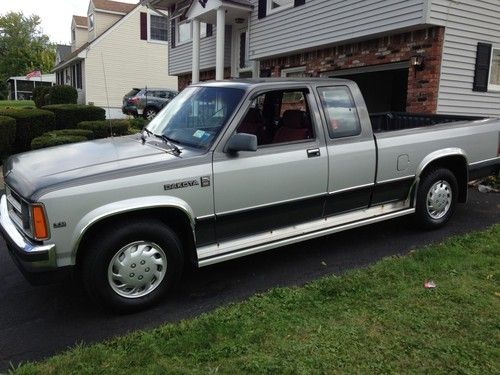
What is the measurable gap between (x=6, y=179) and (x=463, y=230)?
4890mm

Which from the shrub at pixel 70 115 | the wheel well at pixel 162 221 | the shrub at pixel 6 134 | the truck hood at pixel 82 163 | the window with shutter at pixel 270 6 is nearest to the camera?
the truck hood at pixel 82 163

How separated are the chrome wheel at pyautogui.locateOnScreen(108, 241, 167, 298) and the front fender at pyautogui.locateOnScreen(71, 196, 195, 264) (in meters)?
0.29

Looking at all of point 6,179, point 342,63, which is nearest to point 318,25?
point 342,63

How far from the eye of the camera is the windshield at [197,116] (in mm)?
4086

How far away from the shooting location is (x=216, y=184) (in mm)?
3826

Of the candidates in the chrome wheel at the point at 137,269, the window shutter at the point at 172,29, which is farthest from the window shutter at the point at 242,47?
the chrome wheel at the point at 137,269

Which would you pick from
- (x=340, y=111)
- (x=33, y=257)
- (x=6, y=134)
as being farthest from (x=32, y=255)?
(x=6, y=134)

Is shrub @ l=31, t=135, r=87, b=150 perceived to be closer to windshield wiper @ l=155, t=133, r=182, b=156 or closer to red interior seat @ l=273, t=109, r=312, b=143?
windshield wiper @ l=155, t=133, r=182, b=156

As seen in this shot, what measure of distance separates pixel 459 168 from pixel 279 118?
93.0 inches

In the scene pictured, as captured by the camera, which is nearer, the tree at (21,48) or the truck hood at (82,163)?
the truck hood at (82,163)

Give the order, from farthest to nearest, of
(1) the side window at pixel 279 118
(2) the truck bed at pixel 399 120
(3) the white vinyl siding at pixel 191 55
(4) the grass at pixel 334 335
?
(3) the white vinyl siding at pixel 191 55, (2) the truck bed at pixel 399 120, (1) the side window at pixel 279 118, (4) the grass at pixel 334 335

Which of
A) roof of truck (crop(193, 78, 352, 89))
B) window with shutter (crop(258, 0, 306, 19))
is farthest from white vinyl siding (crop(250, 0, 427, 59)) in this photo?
roof of truck (crop(193, 78, 352, 89))

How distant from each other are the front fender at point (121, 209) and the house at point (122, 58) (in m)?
24.9

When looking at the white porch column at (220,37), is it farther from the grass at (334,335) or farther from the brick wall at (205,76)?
the grass at (334,335)
